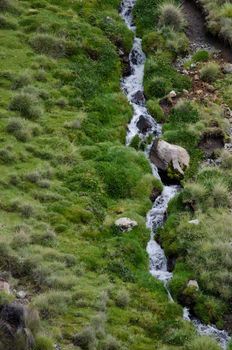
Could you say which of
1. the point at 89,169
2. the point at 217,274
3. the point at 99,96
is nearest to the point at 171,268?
the point at 217,274

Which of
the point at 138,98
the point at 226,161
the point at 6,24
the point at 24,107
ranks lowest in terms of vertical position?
the point at 6,24

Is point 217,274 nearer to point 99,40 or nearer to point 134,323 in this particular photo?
point 134,323

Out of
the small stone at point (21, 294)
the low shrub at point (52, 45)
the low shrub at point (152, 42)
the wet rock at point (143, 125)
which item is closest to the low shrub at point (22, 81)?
the low shrub at point (52, 45)

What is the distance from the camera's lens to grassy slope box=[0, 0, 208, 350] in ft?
73.8

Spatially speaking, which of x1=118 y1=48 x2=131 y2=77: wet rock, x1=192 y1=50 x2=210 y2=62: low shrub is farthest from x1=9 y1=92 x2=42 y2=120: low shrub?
x1=192 y1=50 x2=210 y2=62: low shrub

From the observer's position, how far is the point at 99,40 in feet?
137

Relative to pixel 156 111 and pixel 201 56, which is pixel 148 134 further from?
pixel 201 56

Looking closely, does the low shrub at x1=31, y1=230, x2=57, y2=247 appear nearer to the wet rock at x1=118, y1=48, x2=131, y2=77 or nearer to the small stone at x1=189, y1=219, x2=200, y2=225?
the small stone at x1=189, y1=219, x2=200, y2=225

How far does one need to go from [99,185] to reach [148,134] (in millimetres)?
7019

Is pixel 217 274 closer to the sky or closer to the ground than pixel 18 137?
closer to the sky

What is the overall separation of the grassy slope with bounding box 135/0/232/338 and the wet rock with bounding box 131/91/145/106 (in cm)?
52

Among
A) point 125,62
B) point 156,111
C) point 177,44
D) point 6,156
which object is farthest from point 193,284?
point 177,44

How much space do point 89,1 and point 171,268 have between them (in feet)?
87.1

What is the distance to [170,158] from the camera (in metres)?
32.9
